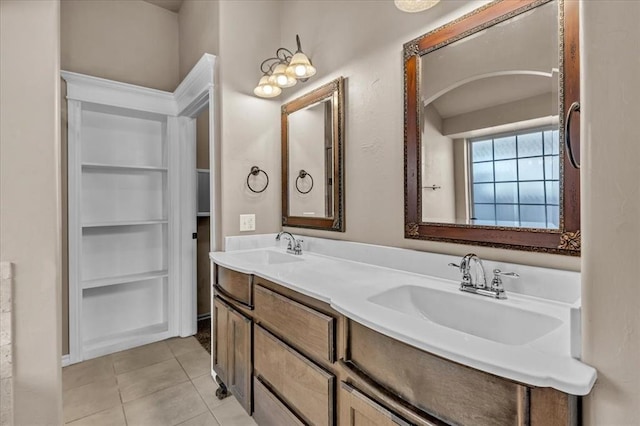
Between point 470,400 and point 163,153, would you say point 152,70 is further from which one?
point 470,400

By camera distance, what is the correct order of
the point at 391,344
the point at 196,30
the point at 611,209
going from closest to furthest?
the point at 611,209
the point at 391,344
the point at 196,30

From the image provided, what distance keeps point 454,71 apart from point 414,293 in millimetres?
937

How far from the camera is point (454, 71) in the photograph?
1.34 meters

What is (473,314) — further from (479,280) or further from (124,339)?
(124,339)

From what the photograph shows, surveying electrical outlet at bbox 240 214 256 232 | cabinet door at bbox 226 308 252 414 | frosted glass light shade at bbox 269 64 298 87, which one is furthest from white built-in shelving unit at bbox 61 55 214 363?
cabinet door at bbox 226 308 252 414

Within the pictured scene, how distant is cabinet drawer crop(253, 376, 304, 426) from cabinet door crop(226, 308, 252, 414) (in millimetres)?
65

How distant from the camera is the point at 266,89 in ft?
6.91

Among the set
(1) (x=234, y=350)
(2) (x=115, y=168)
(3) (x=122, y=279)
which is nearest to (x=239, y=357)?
(1) (x=234, y=350)

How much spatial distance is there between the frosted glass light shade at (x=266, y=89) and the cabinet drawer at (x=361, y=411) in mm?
1779

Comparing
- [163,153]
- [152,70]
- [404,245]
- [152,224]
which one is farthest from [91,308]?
[404,245]

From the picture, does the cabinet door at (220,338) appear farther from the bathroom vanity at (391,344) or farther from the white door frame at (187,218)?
the white door frame at (187,218)

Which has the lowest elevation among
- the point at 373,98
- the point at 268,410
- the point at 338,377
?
the point at 268,410

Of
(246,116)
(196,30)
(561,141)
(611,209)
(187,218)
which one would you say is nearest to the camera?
(611,209)

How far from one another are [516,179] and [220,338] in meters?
1.79
